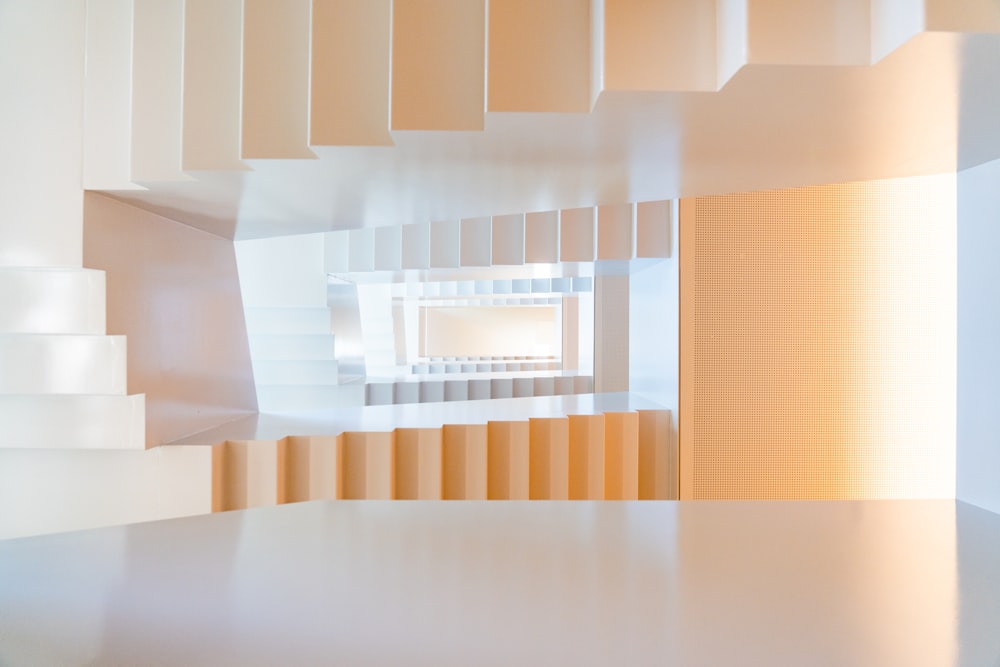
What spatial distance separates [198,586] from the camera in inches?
34.2

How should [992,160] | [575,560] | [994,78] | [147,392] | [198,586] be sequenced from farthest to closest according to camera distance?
1. [147,392]
2. [992,160]
3. [994,78]
4. [575,560]
5. [198,586]

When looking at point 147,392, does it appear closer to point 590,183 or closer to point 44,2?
point 44,2

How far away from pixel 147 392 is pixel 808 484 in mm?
2820

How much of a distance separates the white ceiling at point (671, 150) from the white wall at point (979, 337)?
8 centimetres

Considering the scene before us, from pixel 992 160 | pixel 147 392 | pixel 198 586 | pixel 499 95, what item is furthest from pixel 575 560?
pixel 147 392

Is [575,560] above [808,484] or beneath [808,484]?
above

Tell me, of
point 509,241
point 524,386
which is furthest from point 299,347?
point 524,386

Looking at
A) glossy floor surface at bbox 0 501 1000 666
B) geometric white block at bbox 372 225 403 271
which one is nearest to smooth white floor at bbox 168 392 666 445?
geometric white block at bbox 372 225 403 271

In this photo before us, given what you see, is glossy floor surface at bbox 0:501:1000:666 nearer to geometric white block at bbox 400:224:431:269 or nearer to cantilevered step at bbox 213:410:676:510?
cantilevered step at bbox 213:410:676:510

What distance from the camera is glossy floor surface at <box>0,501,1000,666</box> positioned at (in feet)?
2.38

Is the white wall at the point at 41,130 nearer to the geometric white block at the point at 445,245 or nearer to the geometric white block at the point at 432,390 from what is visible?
the geometric white block at the point at 445,245

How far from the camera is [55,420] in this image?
2.13 m

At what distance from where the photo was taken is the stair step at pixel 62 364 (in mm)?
2025

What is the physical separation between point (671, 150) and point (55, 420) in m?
1.82
